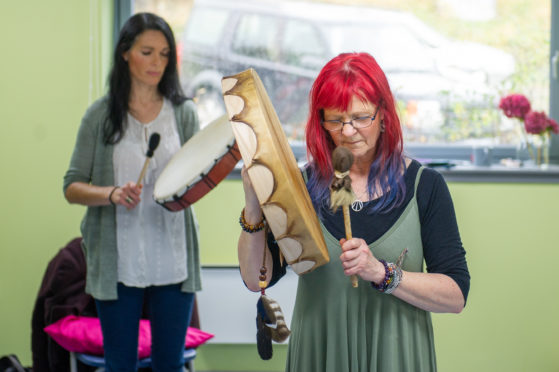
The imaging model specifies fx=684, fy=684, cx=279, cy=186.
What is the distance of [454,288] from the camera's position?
4.08 feet

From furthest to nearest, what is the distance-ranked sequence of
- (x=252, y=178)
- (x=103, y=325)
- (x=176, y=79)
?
(x=176, y=79) → (x=103, y=325) → (x=252, y=178)

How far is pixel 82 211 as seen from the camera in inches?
122

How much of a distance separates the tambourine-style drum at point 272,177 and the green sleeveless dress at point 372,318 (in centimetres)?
14

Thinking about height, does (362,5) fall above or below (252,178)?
above

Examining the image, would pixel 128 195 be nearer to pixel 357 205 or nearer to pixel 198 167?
pixel 198 167

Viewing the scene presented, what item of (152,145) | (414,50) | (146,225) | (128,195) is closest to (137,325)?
(146,225)

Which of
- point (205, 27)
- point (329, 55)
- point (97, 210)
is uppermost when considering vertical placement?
point (205, 27)

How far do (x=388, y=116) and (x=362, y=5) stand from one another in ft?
6.94

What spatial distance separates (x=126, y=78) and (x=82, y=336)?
92 cm

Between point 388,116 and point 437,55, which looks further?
point 437,55

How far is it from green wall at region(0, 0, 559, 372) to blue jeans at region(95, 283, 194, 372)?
90cm

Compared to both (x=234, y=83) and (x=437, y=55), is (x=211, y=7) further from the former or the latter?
(x=234, y=83)

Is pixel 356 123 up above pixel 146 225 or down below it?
above

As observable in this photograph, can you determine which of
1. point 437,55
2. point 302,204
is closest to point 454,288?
point 302,204
